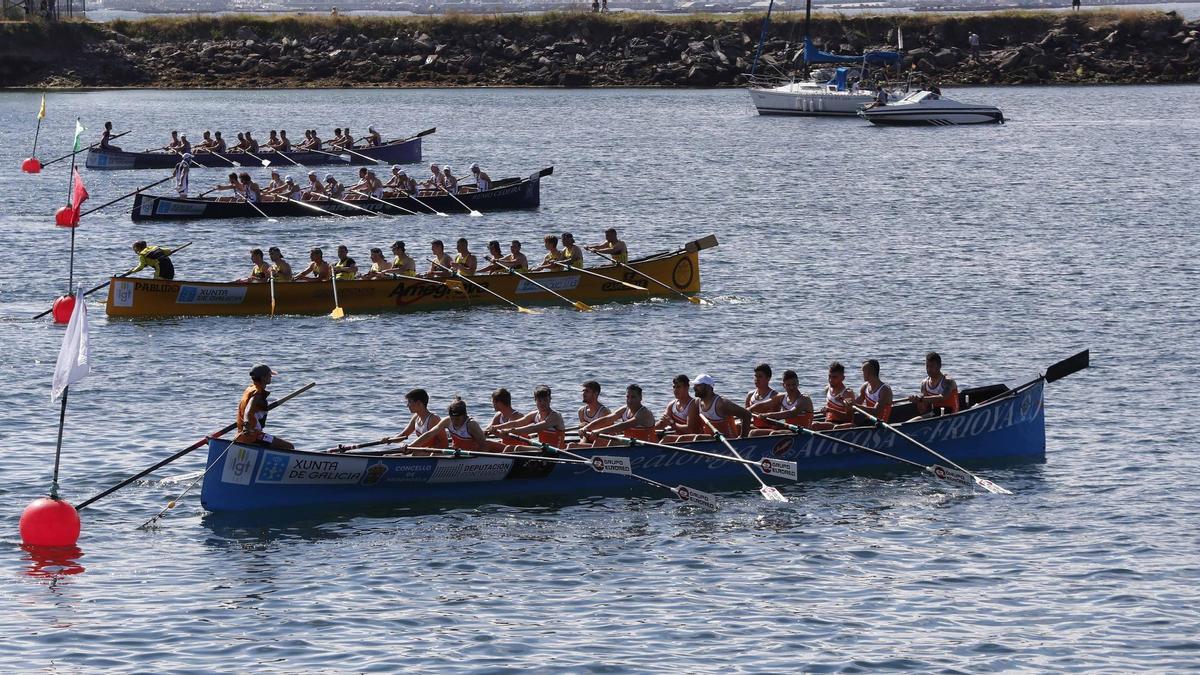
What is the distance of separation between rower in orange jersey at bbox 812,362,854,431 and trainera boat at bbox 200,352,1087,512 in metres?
0.67

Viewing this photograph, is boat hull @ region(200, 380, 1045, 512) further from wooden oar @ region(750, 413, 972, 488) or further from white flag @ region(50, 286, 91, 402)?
white flag @ region(50, 286, 91, 402)

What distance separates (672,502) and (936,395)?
557cm

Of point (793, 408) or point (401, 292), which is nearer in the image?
point (793, 408)

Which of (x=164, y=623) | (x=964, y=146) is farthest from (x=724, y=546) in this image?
(x=964, y=146)

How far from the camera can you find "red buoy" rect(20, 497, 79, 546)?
23188 millimetres

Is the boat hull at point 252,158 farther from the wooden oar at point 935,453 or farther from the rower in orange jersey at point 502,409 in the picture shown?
the wooden oar at point 935,453

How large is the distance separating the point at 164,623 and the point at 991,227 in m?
42.3

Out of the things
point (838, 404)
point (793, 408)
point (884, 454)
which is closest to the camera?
point (884, 454)

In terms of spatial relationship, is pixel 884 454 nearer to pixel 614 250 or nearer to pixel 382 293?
pixel 614 250

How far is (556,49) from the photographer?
12825 centimetres

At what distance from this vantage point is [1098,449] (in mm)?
29594

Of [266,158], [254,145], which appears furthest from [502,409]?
[266,158]

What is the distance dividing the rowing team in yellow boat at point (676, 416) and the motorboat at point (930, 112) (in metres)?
73.5

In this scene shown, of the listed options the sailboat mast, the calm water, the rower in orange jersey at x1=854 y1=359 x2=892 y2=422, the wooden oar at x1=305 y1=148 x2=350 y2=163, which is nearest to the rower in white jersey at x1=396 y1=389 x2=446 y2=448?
the calm water
